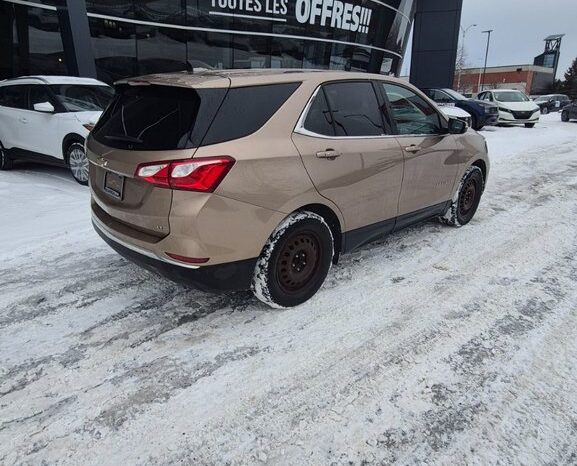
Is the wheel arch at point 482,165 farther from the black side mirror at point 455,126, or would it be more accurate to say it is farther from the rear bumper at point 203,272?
the rear bumper at point 203,272

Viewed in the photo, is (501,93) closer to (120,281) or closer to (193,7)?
(193,7)

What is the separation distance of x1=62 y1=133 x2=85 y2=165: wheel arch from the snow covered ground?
2754mm

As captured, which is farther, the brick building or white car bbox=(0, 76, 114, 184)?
the brick building

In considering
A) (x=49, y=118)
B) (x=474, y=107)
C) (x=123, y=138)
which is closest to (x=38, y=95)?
(x=49, y=118)

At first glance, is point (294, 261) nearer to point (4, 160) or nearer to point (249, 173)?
point (249, 173)

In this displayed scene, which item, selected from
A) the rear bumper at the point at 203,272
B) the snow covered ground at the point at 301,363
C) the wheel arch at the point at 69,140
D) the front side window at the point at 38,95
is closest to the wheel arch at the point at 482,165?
the snow covered ground at the point at 301,363

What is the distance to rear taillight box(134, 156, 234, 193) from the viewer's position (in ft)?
8.86

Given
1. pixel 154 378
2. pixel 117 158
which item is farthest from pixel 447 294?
pixel 117 158

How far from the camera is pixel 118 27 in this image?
13586 mm

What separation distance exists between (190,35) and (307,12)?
511cm

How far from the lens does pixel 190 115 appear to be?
2.83m

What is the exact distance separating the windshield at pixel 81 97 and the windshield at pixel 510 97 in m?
16.8

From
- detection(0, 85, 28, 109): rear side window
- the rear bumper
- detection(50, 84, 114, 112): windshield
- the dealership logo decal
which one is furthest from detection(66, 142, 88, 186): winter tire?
the dealership logo decal

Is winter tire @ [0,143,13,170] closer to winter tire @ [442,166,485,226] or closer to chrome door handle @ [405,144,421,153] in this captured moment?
chrome door handle @ [405,144,421,153]
